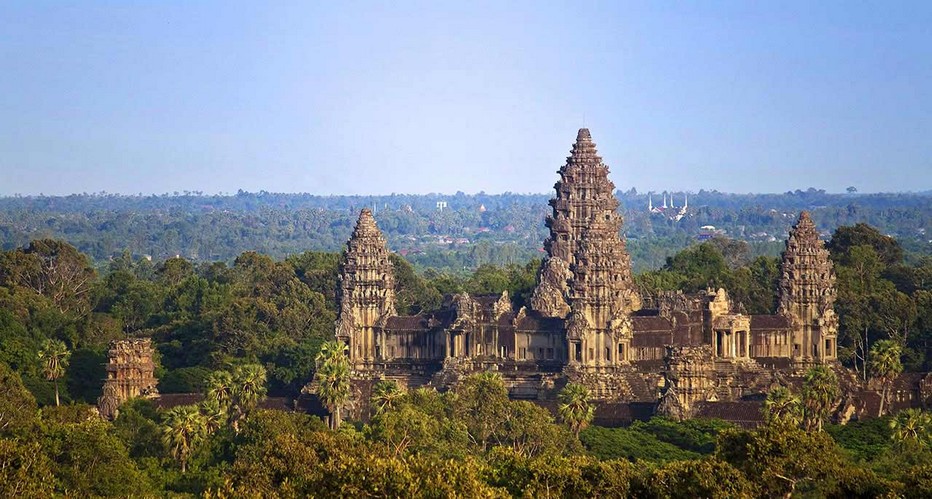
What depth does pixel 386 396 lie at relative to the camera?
295 ft

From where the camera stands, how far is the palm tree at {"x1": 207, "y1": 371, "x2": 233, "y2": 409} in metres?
90.1

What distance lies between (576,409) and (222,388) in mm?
14636

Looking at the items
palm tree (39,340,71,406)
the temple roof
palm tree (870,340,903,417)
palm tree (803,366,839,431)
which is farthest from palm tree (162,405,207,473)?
the temple roof

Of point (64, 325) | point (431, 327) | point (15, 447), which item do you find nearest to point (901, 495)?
point (15, 447)

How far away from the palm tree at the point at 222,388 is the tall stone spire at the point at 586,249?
69.1ft

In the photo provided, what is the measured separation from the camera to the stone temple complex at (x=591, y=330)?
104 metres

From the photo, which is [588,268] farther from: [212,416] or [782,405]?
[212,416]

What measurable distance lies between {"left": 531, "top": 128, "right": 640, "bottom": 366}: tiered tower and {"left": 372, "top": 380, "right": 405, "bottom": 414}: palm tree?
14.7 m

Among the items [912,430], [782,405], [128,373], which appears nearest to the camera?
[912,430]

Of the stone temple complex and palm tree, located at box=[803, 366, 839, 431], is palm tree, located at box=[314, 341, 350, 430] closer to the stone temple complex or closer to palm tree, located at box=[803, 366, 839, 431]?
the stone temple complex

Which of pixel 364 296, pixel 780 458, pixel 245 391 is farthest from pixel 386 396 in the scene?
pixel 780 458

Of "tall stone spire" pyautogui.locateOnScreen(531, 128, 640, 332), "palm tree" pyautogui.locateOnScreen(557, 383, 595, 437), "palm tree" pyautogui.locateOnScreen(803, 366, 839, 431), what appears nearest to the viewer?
"palm tree" pyautogui.locateOnScreen(803, 366, 839, 431)

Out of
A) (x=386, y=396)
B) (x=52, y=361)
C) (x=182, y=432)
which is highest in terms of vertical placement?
(x=52, y=361)

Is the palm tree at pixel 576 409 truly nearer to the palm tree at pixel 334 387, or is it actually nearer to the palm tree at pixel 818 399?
the palm tree at pixel 818 399
